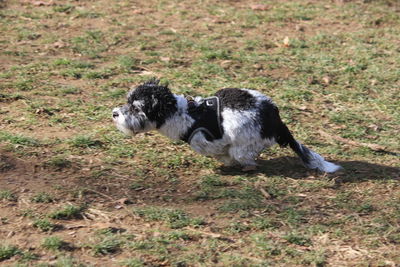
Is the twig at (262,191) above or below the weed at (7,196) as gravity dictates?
below

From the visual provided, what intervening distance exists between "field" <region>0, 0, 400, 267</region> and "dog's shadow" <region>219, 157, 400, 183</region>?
18mm

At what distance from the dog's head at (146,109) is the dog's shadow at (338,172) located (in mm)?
728

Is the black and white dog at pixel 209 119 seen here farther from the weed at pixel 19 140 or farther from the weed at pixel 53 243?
the weed at pixel 53 243

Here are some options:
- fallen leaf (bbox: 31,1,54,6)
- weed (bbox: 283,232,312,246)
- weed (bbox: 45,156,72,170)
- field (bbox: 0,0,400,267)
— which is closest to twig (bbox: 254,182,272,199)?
field (bbox: 0,0,400,267)

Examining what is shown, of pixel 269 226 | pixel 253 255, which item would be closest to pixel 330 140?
pixel 269 226

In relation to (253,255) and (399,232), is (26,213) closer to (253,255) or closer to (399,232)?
(253,255)

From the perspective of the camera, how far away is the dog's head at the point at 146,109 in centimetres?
531

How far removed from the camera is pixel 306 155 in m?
5.63

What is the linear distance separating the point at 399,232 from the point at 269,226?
3.06 ft

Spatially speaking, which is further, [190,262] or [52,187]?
[52,187]

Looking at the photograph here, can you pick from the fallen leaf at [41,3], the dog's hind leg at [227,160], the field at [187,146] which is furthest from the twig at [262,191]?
the fallen leaf at [41,3]

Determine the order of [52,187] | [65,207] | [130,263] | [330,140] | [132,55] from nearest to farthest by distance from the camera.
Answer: [130,263]
[65,207]
[52,187]
[330,140]
[132,55]

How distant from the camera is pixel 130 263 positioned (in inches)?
167

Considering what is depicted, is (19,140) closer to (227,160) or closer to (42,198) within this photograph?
(42,198)
